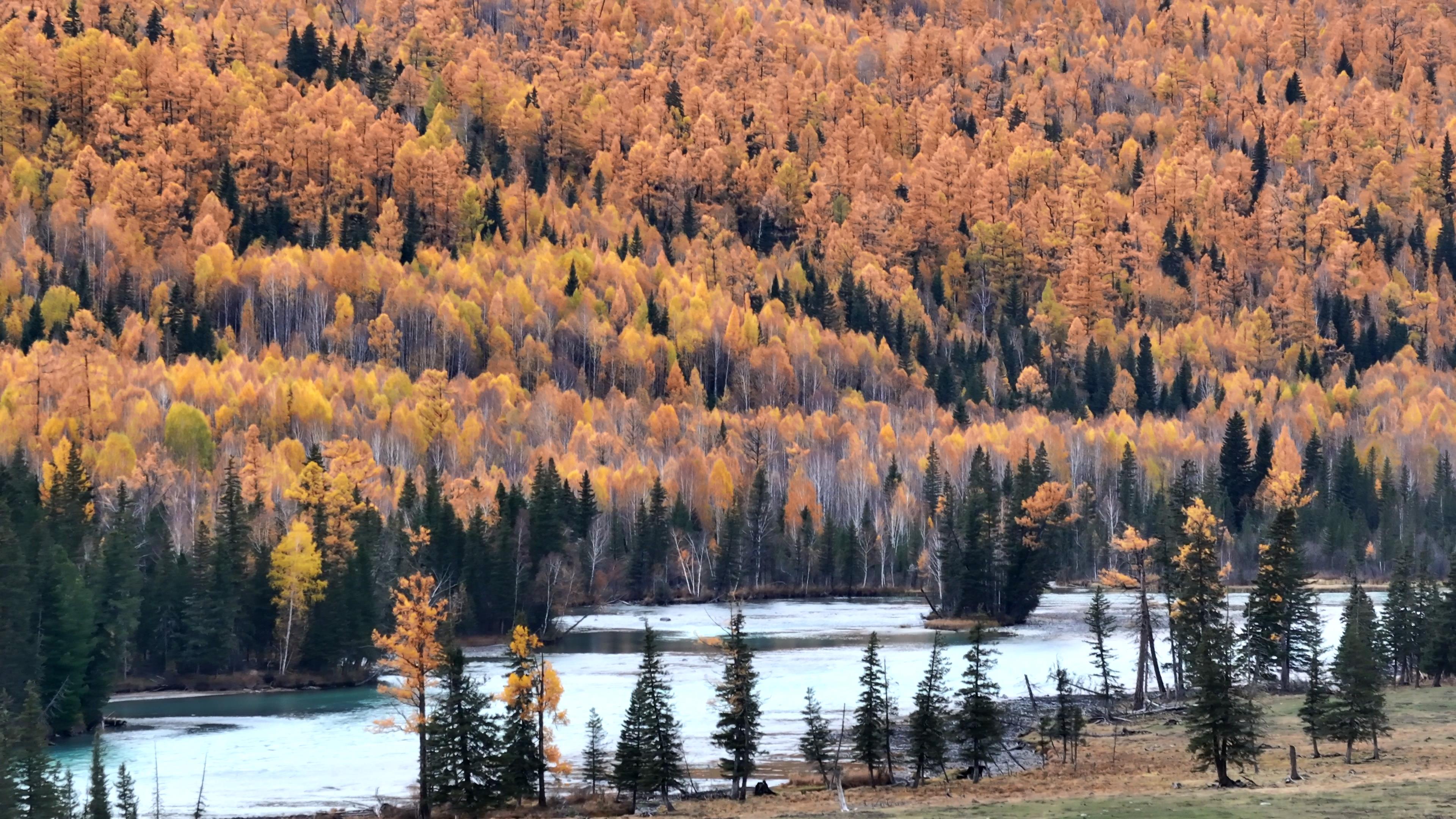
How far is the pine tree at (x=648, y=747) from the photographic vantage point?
52.9 meters

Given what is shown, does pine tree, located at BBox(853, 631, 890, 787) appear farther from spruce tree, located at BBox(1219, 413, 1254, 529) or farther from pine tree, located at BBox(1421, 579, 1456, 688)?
spruce tree, located at BBox(1219, 413, 1254, 529)

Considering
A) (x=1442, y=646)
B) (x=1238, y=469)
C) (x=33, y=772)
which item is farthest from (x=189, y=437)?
(x=1442, y=646)

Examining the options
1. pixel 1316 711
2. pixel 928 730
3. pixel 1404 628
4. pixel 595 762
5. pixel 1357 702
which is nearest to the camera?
pixel 1357 702

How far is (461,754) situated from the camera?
54.3 meters

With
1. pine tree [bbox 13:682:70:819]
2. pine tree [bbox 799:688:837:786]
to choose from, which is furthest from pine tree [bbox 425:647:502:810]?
pine tree [bbox 13:682:70:819]

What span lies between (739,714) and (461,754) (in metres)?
9.19

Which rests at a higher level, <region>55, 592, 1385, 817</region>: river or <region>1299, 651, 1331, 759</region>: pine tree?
<region>1299, 651, 1331, 759</region>: pine tree

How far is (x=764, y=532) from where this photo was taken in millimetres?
148375

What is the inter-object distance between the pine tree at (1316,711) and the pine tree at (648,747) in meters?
20.6

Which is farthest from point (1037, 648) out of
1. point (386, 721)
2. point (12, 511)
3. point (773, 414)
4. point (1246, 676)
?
point (773, 414)

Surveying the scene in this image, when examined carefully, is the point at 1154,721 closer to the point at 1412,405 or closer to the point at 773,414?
the point at 773,414

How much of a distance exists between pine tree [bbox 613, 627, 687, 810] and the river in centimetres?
667

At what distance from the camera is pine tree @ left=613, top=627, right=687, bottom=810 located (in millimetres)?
52938

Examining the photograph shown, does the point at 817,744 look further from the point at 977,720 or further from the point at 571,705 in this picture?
the point at 571,705
